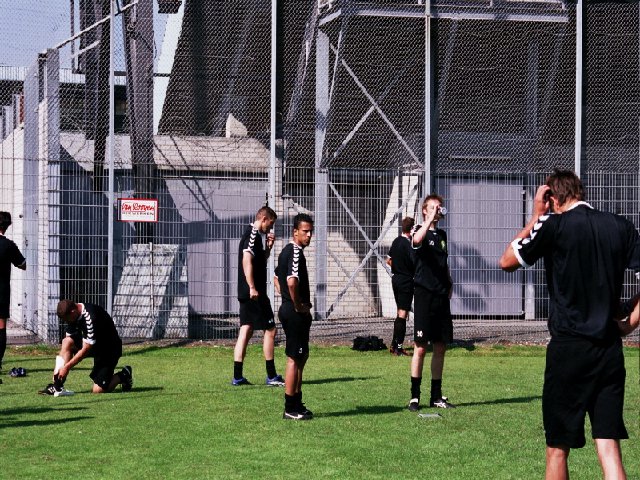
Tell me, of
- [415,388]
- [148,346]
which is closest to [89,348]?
[415,388]

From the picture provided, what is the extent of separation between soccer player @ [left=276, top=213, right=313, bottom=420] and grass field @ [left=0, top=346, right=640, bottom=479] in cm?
25

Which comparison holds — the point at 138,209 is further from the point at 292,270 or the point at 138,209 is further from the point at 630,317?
the point at 630,317

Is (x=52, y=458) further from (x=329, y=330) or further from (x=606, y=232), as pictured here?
(x=329, y=330)

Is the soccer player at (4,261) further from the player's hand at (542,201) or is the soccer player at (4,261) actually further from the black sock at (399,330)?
the player's hand at (542,201)

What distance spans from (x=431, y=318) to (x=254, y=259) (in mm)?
2790

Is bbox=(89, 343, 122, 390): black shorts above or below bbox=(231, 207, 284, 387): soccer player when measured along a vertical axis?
below

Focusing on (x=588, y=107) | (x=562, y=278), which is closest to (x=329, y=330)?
(x=588, y=107)

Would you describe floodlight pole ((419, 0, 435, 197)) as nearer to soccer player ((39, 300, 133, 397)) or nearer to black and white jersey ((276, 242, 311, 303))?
soccer player ((39, 300, 133, 397))

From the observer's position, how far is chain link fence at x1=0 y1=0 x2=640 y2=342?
18.5 m

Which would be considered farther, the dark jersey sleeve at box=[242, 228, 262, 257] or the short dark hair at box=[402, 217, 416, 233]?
the short dark hair at box=[402, 217, 416, 233]

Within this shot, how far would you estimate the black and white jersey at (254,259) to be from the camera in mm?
13180

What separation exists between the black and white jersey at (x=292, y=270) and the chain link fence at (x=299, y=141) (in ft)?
25.7

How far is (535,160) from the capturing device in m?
20.7

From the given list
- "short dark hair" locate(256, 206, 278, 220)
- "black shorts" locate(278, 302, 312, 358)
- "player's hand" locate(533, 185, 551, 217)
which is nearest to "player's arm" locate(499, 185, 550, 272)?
"player's hand" locate(533, 185, 551, 217)
